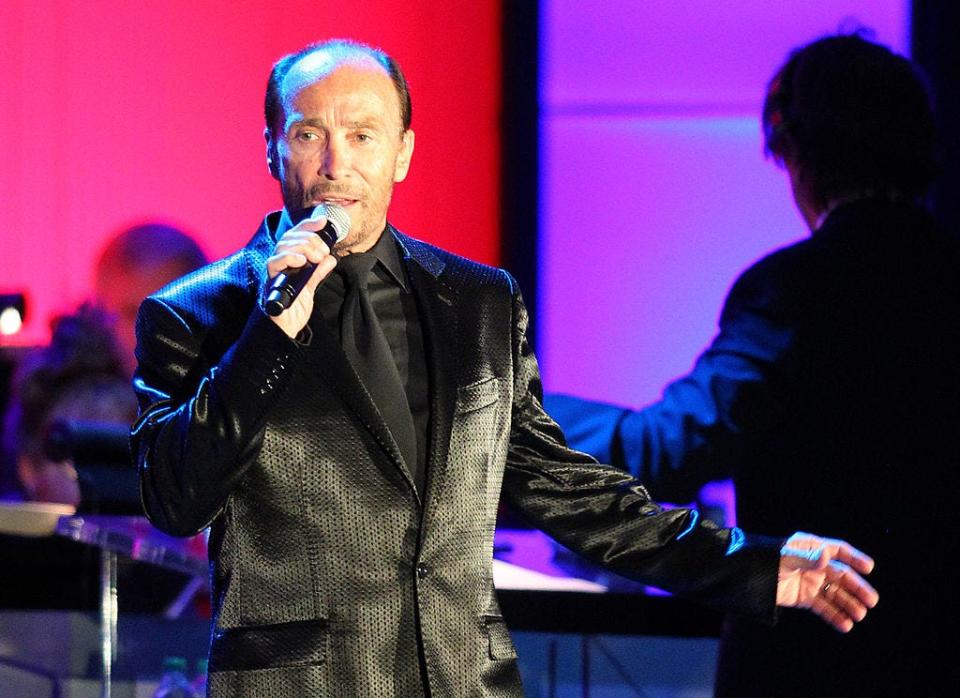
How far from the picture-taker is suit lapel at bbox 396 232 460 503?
1.66 meters

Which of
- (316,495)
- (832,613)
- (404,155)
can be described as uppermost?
(404,155)

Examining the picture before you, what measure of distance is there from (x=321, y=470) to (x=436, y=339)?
230 millimetres

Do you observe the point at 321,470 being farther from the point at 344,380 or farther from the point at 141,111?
the point at 141,111

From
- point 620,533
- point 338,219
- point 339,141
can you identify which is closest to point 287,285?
point 338,219

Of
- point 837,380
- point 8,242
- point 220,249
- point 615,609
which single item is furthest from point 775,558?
point 8,242

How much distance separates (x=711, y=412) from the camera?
2.40 metres

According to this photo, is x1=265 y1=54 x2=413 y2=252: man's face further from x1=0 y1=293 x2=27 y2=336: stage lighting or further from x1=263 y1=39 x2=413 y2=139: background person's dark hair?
x1=0 y1=293 x2=27 y2=336: stage lighting

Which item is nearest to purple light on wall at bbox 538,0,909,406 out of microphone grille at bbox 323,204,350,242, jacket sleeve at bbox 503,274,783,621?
jacket sleeve at bbox 503,274,783,621

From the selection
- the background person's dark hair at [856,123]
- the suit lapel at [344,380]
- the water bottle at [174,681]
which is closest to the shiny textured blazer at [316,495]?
the suit lapel at [344,380]

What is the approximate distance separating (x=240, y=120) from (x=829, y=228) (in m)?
3.70

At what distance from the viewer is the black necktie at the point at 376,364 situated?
5.43 feet

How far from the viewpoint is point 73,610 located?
123 inches

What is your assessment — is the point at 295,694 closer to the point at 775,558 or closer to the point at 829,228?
the point at 775,558

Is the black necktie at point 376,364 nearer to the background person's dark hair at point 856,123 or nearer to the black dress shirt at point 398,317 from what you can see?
the black dress shirt at point 398,317
